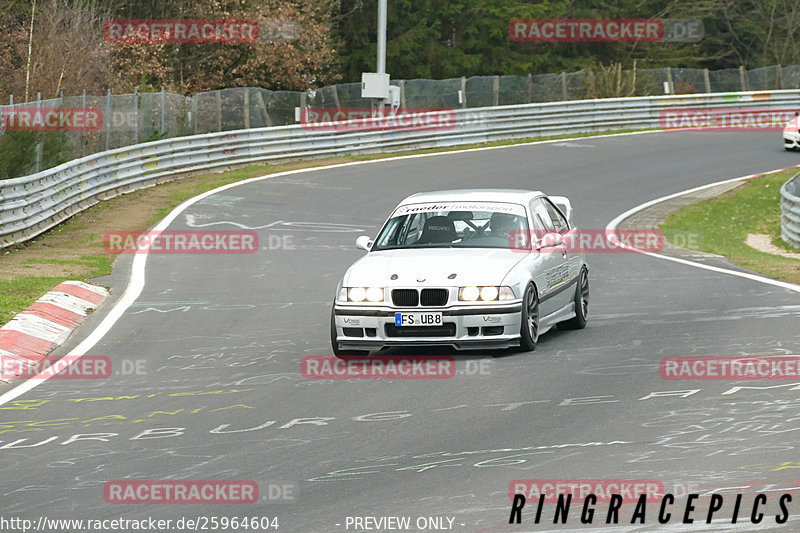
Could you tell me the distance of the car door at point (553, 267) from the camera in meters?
12.4

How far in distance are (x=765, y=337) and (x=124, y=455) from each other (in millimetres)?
6631

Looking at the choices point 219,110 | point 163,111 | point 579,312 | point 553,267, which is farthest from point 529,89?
point 553,267

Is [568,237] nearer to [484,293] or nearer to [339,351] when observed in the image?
[484,293]

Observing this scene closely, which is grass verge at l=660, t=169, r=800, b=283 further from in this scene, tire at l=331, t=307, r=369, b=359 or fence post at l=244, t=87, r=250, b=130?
fence post at l=244, t=87, r=250, b=130

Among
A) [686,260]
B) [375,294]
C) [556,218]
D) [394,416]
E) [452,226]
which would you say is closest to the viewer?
[394,416]

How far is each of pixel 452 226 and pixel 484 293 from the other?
1.52m

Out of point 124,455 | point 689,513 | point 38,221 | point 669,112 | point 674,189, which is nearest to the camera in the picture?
point 689,513

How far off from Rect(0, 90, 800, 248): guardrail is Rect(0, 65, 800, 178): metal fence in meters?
0.65

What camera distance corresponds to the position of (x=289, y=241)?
71.8 ft

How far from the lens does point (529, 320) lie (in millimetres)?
11797

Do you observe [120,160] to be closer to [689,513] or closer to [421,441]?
[421,441]

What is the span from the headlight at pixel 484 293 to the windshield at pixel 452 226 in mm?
1124

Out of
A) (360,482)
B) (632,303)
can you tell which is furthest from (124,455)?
(632,303)

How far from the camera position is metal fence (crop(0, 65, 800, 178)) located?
90.1ft
